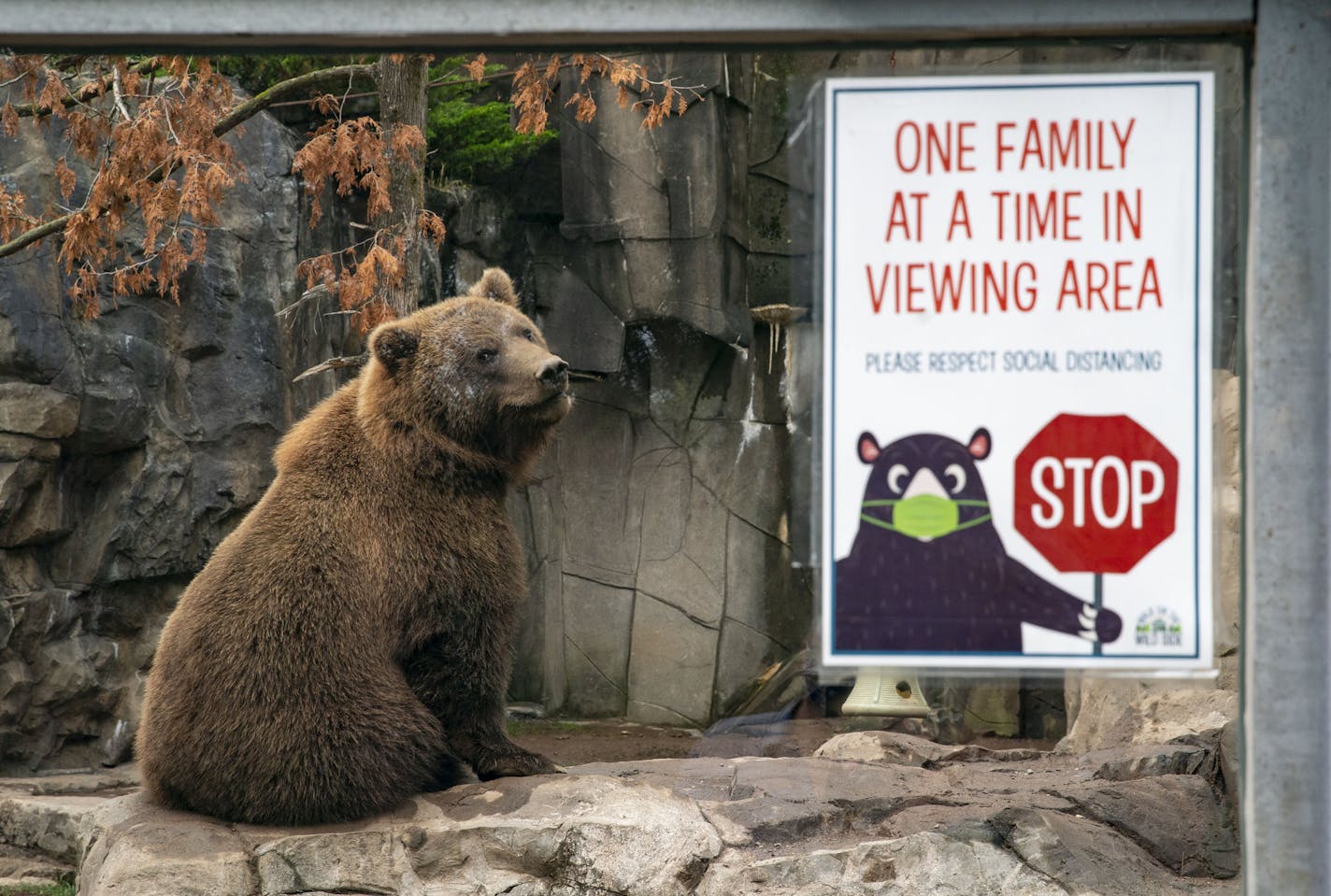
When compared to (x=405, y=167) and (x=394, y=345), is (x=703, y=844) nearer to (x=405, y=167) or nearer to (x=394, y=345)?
(x=394, y=345)

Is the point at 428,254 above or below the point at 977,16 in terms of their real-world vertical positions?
above

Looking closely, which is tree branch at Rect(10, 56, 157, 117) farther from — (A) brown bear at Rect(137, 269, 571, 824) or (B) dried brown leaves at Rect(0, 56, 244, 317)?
(A) brown bear at Rect(137, 269, 571, 824)

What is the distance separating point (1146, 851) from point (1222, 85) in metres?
2.59

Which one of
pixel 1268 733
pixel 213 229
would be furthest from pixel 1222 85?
pixel 213 229

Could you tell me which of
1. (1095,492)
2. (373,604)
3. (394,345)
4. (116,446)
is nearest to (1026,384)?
(1095,492)

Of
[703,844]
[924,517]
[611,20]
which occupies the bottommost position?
[703,844]

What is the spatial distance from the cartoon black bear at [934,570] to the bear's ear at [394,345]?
237cm

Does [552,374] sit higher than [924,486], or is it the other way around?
[552,374]

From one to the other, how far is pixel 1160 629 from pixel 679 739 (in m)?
5.26

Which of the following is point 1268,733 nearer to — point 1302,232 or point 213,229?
point 1302,232

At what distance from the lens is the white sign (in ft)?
7.52

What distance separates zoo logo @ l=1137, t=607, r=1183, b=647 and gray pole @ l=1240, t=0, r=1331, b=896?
6.8 inches

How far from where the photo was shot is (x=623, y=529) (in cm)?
1023

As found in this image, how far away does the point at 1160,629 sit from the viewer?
228cm
